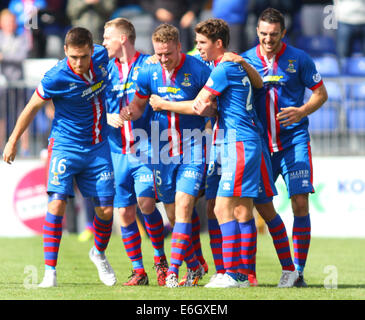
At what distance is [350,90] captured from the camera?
47.6ft

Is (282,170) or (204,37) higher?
(204,37)

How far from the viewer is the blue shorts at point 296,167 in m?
8.05

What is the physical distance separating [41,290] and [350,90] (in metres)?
8.63

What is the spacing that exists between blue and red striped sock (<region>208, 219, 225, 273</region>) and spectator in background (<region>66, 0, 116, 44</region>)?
317 inches

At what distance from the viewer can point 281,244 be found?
806 cm

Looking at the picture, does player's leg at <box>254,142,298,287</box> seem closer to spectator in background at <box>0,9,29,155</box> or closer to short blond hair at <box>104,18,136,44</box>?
short blond hair at <box>104,18,136,44</box>

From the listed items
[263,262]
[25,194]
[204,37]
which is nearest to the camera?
[204,37]

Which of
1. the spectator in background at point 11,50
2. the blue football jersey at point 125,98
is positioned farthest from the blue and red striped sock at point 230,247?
the spectator in background at point 11,50

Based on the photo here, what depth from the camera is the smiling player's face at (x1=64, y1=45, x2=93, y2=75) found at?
7.65 metres

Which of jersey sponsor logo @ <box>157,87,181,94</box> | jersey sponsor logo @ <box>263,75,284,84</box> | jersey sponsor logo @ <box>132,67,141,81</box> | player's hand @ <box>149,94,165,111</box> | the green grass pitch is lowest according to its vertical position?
the green grass pitch

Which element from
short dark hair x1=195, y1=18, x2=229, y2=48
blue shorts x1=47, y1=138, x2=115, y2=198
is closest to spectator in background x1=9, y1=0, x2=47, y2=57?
blue shorts x1=47, y1=138, x2=115, y2=198

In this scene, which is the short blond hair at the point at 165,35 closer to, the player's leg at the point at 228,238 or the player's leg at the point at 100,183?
the player's leg at the point at 100,183

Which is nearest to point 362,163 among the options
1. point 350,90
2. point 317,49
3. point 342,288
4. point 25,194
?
point 350,90

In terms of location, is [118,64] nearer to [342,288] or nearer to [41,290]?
[41,290]
